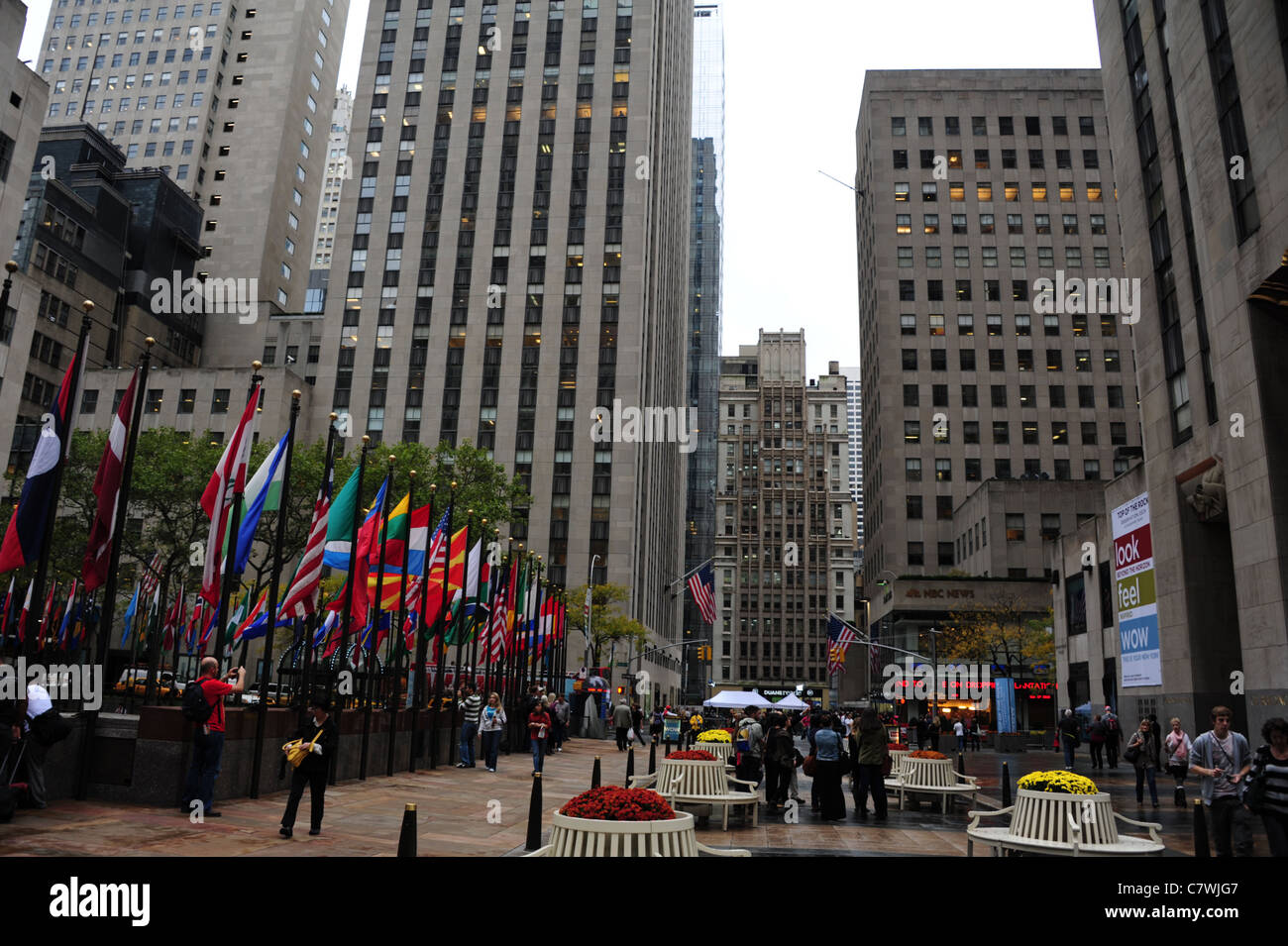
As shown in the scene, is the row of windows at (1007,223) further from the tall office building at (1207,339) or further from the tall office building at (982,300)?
the tall office building at (1207,339)

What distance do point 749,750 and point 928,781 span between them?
4252 mm

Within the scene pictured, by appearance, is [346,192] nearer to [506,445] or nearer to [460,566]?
[506,445]

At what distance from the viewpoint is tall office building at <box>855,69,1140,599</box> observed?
92250mm

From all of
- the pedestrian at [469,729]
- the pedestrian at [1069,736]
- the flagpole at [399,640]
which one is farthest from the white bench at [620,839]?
the pedestrian at [1069,736]

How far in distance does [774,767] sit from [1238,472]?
→ 20.5m

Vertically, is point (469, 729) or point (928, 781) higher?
point (469, 729)

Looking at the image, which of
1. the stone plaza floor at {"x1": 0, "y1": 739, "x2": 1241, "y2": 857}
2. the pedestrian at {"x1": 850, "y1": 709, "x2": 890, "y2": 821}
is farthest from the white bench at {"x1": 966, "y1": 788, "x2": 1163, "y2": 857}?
the pedestrian at {"x1": 850, "y1": 709, "x2": 890, "y2": 821}

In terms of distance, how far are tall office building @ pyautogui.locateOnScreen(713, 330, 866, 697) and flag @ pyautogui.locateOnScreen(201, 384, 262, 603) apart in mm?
128897

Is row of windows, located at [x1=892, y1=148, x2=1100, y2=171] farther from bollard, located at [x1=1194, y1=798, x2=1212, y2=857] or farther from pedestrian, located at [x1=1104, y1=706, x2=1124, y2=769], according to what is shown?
bollard, located at [x1=1194, y1=798, x2=1212, y2=857]

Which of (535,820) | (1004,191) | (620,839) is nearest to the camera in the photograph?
(620,839)

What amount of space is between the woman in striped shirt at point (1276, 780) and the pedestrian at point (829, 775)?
326 inches

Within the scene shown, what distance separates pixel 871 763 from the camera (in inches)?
693

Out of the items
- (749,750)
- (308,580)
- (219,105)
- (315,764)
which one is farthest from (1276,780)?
(219,105)

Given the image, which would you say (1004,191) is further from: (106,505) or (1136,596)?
(106,505)
